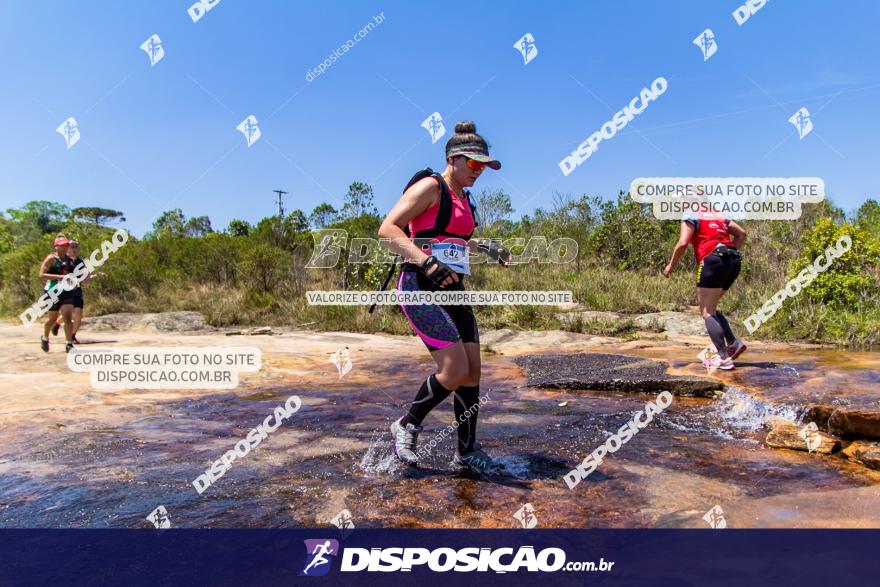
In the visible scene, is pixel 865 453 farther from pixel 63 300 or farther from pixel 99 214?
pixel 99 214

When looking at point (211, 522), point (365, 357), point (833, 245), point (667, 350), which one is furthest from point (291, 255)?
point (211, 522)

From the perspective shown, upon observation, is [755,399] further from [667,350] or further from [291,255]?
[291,255]

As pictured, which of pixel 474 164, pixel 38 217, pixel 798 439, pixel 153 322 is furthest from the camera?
pixel 38 217

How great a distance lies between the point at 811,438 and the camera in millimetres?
3379

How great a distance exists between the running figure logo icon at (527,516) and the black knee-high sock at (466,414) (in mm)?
622

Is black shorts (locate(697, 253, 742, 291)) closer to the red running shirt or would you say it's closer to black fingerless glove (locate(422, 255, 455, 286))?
the red running shirt

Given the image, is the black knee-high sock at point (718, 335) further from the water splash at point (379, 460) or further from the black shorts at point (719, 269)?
the water splash at point (379, 460)

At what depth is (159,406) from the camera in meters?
4.98

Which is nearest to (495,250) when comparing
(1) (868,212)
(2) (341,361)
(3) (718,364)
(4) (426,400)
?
(4) (426,400)

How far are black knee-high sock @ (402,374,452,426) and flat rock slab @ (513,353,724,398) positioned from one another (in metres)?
2.53

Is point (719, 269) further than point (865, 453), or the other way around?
point (719, 269)

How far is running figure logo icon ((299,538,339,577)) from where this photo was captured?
78.4 inches

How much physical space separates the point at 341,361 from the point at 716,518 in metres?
5.47

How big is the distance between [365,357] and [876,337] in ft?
21.3
